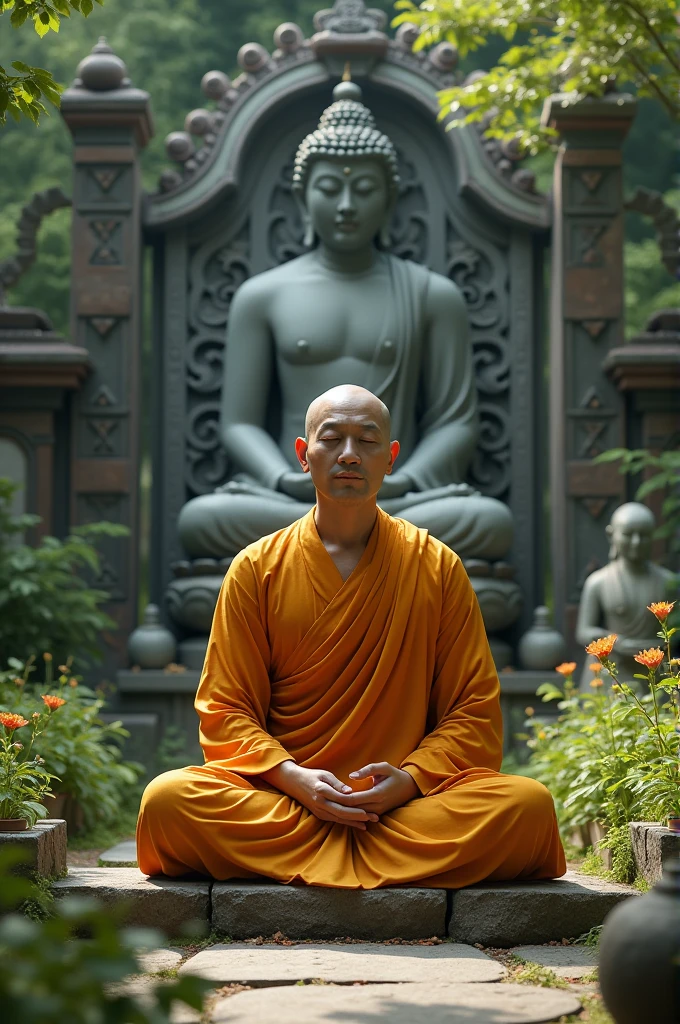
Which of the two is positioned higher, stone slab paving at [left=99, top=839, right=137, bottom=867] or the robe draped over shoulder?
the robe draped over shoulder

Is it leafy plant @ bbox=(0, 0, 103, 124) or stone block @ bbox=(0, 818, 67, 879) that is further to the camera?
stone block @ bbox=(0, 818, 67, 879)

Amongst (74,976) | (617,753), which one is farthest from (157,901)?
(74,976)

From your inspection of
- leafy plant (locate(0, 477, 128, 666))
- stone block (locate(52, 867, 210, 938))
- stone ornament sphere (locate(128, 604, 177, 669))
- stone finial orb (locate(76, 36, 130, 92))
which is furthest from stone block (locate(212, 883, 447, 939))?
stone finial orb (locate(76, 36, 130, 92))

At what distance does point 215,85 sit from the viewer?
9.91 meters

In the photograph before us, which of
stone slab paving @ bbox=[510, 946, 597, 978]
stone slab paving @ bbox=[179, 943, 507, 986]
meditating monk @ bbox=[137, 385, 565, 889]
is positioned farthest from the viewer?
meditating monk @ bbox=[137, 385, 565, 889]

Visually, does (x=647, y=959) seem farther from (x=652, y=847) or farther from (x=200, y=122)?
(x=200, y=122)

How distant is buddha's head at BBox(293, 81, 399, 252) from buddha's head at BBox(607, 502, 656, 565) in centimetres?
272

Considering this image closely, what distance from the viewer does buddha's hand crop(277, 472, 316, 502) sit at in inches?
353

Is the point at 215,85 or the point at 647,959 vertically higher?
the point at 215,85

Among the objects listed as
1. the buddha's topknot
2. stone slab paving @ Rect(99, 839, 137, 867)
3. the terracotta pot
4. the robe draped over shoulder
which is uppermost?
the buddha's topknot

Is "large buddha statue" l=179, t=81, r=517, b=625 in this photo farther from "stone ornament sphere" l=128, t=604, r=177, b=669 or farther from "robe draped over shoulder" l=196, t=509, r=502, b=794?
"robe draped over shoulder" l=196, t=509, r=502, b=794

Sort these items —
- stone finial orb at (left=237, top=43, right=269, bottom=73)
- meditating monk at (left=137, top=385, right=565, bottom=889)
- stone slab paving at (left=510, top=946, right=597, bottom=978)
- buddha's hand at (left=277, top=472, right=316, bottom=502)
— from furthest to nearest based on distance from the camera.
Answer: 1. stone finial orb at (left=237, top=43, right=269, bottom=73)
2. buddha's hand at (left=277, top=472, right=316, bottom=502)
3. meditating monk at (left=137, top=385, right=565, bottom=889)
4. stone slab paving at (left=510, top=946, right=597, bottom=978)

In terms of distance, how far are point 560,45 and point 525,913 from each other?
21.0 ft

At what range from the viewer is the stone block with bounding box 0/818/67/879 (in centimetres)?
457
